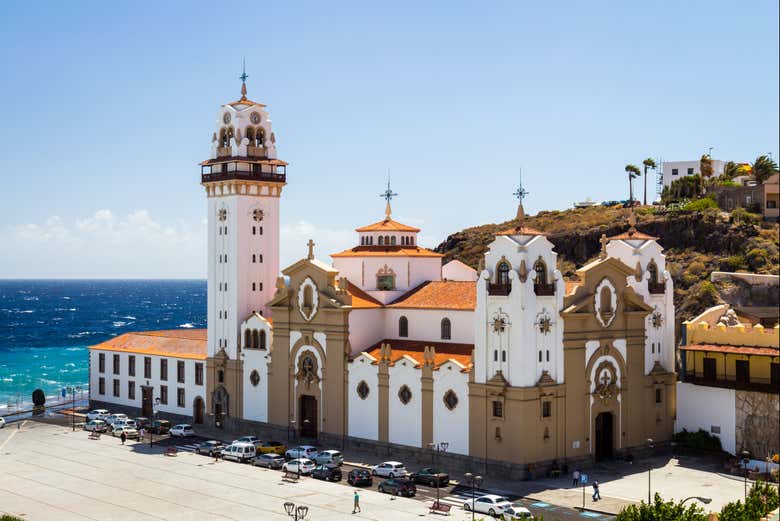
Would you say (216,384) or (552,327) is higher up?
(552,327)

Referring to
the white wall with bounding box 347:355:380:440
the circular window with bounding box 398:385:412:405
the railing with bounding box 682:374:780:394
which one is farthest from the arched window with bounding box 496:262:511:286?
the railing with bounding box 682:374:780:394

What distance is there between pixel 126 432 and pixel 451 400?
2789 cm

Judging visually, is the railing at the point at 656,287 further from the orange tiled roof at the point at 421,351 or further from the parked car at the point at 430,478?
the parked car at the point at 430,478

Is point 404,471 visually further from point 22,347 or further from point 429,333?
point 22,347

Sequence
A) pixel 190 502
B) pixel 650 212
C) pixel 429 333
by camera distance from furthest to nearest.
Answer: pixel 650 212 < pixel 429 333 < pixel 190 502

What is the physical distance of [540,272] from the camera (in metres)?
62.2

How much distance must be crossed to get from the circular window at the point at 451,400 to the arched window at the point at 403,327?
9802 millimetres

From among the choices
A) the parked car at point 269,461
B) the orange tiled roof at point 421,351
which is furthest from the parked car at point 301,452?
the orange tiled roof at point 421,351

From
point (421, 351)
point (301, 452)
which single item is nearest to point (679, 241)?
point (421, 351)

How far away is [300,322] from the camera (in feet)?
241

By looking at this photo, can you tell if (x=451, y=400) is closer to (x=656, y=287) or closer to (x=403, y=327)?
(x=403, y=327)

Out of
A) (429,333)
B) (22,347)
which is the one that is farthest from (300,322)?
(22,347)

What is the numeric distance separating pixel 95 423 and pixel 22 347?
99502mm

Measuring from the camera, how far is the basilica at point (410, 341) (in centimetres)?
6166
